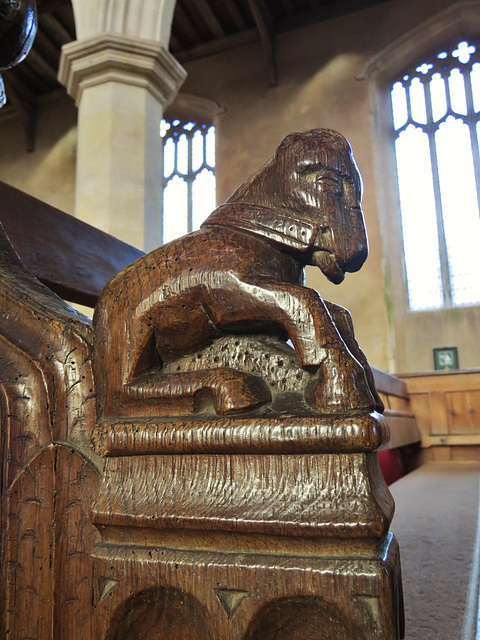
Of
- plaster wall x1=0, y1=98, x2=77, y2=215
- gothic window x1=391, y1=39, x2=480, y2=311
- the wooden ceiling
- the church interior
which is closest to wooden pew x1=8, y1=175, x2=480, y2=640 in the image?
the church interior

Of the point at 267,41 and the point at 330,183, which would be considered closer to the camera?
the point at 330,183

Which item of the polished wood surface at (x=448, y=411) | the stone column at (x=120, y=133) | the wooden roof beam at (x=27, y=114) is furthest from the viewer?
the wooden roof beam at (x=27, y=114)

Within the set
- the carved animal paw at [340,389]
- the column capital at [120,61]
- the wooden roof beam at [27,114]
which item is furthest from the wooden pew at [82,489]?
the wooden roof beam at [27,114]

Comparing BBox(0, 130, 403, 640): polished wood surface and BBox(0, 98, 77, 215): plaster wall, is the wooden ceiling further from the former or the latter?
BBox(0, 130, 403, 640): polished wood surface

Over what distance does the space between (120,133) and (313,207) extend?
2.42 meters

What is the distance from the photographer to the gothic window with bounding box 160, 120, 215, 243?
762cm

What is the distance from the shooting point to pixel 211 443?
1.19 feet

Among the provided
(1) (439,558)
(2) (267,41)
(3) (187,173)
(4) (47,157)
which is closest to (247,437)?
(1) (439,558)

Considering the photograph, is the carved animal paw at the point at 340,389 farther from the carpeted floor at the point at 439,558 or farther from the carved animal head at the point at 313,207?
the carpeted floor at the point at 439,558

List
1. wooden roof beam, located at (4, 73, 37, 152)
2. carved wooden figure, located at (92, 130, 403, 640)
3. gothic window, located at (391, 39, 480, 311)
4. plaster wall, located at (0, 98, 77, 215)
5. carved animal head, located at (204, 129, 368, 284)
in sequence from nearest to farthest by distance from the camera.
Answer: carved wooden figure, located at (92, 130, 403, 640), carved animal head, located at (204, 129, 368, 284), gothic window, located at (391, 39, 480, 311), plaster wall, located at (0, 98, 77, 215), wooden roof beam, located at (4, 73, 37, 152)

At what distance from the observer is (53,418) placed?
424 millimetres

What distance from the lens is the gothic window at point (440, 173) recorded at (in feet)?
20.6

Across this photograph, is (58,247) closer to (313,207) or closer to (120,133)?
(313,207)

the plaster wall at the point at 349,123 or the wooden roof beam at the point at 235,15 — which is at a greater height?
the wooden roof beam at the point at 235,15
